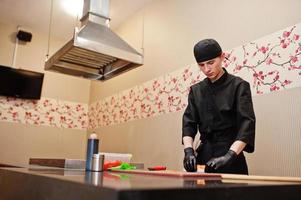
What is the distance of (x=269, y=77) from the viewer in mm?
1755

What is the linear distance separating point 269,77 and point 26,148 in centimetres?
306

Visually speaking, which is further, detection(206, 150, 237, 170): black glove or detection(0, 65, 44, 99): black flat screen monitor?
detection(0, 65, 44, 99): black flat screen monitor

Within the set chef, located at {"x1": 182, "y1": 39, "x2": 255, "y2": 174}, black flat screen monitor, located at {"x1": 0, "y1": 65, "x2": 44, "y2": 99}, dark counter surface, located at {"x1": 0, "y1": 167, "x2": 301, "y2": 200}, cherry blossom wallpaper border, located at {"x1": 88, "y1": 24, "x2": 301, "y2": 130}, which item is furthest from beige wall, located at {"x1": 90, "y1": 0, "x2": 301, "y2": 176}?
dark counter surface, located at {"x1": 0, "y1": 167, "x2": 301, "y2": 200}

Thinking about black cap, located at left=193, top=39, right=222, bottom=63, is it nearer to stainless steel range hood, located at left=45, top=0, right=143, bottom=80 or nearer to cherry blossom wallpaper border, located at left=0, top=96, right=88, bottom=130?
stainless steel range hood, located at left=45, top=0, right=143, bottom=80

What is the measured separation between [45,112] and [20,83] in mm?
491

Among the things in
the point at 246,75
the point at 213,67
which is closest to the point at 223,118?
the point at 213,67

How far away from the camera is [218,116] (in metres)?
1.53

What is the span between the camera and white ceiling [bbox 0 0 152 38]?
3.20 metres

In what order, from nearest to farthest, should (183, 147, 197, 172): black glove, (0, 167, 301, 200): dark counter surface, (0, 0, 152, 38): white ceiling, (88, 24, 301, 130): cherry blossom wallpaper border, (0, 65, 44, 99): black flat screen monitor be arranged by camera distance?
(0, 167, 301, 200): dark counter surface < (183, 147, 197, 172): black glove < (88, 24, 301, 130): cherry blossom wallpaper border < (0, 0, 152, 38): white ceiling < (0, 65, 44, 99): black flat screen monitor

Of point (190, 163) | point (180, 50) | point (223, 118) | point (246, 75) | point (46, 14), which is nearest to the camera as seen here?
point (190, 163)

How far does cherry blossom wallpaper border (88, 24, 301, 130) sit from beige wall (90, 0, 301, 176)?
54 millimetres

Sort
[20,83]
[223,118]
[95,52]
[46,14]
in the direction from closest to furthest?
[223,118]
[95,52]
[46,14]
[20,83]

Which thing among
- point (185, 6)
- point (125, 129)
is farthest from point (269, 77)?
point (125, 129)

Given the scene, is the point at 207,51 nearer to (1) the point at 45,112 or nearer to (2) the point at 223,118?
(2) the point at 223,118
